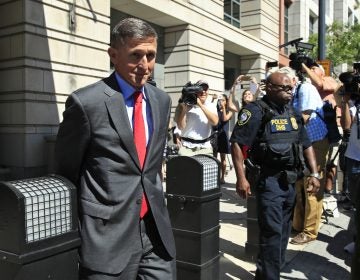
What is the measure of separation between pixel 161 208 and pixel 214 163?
1380 mm

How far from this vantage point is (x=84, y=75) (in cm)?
1000

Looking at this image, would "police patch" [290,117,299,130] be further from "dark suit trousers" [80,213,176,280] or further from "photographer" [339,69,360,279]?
"dark suit trousers" [80,213,176,280]

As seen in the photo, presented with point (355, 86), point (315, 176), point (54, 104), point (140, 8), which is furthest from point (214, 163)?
point (140, 8)

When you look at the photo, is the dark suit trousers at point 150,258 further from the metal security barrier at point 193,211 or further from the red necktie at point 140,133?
the metal security barrier at point 193,211

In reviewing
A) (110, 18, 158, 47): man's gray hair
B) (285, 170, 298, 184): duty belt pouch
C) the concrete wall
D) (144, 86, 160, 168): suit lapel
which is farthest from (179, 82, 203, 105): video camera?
the concrete wall

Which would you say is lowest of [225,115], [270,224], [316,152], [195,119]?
[270,224]

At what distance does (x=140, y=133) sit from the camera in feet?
7.29

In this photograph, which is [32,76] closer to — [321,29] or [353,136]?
[353,136]

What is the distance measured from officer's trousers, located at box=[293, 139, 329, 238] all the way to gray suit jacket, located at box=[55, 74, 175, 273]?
12.4 feet

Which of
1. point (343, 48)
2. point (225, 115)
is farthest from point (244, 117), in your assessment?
point (343, 48)

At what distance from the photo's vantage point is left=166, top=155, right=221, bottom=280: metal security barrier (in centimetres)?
346

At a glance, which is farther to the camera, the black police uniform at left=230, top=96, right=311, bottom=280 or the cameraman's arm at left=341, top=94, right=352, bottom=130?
the cameraman's arm at left=341, top=94, right=352, bottom=130

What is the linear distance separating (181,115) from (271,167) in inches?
100

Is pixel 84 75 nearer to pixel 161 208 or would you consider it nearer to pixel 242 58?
pixel 161 208
